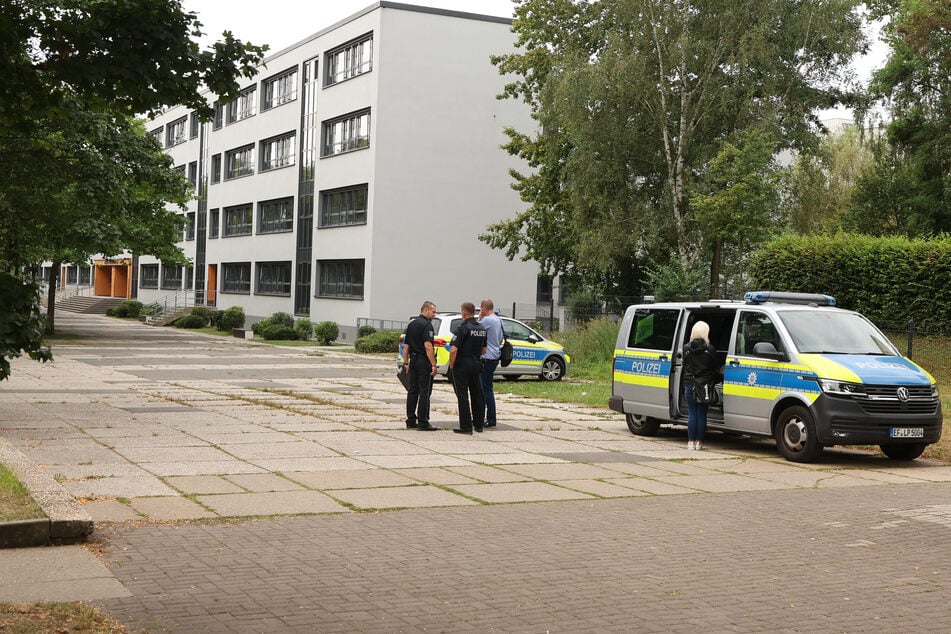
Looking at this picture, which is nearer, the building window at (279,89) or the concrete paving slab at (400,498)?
the concrete paving slab at (400,498)

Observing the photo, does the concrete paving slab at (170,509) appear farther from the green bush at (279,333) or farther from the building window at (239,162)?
the building window at (239,162)

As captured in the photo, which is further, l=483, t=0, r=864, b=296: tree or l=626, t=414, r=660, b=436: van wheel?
l=483, t=0, r=864, b=296: tree

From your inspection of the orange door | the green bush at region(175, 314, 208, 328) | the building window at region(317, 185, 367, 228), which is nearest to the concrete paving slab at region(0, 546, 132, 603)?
the building window at region(317, 185, 367, 228)

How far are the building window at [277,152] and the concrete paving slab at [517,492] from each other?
47.4m

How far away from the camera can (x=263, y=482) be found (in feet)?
33.9

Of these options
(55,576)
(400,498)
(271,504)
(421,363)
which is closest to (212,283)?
(421,363)

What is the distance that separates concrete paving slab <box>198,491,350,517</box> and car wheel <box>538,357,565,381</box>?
16.8 metres

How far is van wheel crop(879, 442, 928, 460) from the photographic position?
1360 centimetres

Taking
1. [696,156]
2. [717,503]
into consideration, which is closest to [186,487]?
[717,503]

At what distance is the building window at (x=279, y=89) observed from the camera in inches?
2229

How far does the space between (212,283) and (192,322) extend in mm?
8348

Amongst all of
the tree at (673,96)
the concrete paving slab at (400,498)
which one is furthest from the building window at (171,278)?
the concrete paving slab at (400,498)

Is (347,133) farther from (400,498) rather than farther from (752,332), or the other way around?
(400,498)

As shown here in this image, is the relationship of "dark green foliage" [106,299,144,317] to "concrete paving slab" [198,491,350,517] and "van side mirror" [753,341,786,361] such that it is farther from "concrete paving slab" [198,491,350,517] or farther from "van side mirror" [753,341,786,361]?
"concrete paving slab" [198,491,350,517]
